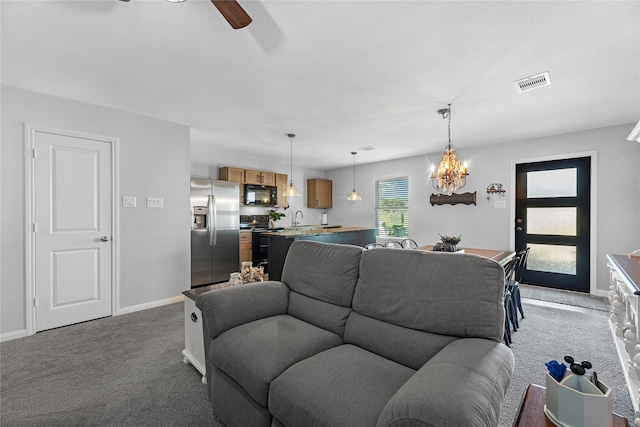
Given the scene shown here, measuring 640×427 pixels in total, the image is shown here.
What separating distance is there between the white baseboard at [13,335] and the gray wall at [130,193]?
21 millimetres

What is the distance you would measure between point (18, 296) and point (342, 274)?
3408 millimetres

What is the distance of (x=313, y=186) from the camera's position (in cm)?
756

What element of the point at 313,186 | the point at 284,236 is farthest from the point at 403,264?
the point at 313,186

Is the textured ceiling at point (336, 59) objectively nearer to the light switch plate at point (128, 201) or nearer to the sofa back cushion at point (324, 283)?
the light switch plate at point (128, 201)

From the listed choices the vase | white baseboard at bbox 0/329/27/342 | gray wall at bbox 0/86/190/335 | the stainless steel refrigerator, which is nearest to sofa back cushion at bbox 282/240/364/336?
the vase

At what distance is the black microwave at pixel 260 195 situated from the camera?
6.06 metres

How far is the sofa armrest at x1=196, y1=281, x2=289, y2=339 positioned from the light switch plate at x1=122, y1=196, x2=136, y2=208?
8.02 feet

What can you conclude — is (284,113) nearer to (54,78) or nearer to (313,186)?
(54,78)

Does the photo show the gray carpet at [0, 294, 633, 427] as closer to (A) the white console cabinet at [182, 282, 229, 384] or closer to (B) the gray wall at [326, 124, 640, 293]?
(A) the white console cabinet at [182, 282, 229, 384]

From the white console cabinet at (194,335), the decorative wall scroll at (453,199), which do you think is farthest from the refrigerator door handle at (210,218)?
the decorative wall scroll at (453,199)

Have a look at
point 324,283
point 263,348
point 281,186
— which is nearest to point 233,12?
point 324,283

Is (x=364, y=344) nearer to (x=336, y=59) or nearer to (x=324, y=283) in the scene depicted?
(x=324, y=283)

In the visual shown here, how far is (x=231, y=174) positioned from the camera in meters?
5.79

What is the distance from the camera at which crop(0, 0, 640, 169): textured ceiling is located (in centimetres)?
185
